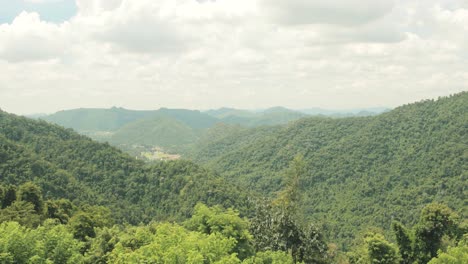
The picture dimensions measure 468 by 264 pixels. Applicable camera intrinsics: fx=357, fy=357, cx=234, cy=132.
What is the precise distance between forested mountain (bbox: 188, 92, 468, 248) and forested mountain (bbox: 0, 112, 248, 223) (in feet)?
111

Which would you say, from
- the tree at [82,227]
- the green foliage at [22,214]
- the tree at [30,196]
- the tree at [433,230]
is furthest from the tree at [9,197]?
the tree at [433,230]

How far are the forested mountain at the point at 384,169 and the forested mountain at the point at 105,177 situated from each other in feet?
111

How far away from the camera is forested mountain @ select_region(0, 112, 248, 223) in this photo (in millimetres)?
86750

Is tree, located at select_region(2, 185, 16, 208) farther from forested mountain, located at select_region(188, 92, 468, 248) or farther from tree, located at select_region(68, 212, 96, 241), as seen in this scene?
forested mountain, located at select_region(188, 92, 468, 248)

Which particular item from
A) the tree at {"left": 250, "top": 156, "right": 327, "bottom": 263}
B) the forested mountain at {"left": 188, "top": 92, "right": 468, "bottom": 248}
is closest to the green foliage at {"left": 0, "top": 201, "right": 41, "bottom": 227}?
the tree at {"left": 250, "top": 156, "right": 327, "bottom": 263}

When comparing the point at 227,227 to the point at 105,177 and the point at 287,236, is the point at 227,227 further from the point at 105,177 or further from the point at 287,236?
the point at 105,177

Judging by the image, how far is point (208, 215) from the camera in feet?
119

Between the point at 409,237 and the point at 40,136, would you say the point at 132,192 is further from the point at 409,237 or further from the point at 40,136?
the point at 409,237

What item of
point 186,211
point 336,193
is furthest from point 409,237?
point 336,193

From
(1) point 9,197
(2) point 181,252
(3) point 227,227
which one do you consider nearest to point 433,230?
(3) point 227,227

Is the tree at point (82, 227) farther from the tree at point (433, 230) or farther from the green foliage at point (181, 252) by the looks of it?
the tree at point (433, 230)

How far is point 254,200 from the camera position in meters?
48.7

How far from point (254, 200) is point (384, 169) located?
4231 inches

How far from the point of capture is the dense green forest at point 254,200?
3228cm
